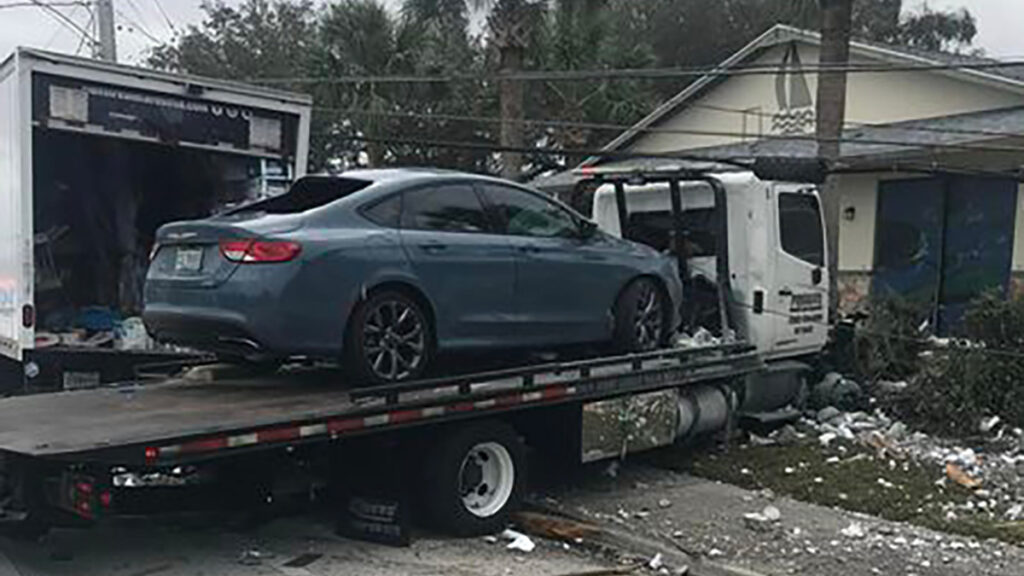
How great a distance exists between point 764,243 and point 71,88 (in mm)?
6399

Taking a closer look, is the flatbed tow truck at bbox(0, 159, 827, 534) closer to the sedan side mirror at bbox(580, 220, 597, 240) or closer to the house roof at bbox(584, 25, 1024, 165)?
the sedan side mirror at bbox(580, 220, 597, 240)

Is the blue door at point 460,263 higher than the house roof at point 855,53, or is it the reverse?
the house roof at point 855,53

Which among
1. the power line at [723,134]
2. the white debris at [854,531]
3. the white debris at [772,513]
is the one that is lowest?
the white debris at [772,513]

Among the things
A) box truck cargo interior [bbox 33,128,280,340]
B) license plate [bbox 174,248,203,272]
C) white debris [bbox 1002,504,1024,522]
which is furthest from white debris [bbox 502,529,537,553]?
box truck cargo interior [bbox 33,128,280,340]

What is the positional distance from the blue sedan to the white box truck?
2208 millimetres

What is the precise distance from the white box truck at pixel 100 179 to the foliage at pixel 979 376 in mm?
6785

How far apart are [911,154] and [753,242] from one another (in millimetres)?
7093

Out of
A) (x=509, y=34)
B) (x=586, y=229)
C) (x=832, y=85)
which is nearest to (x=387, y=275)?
(x=586, y=229)

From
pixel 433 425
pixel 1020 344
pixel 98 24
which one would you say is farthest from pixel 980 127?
pixel 98 24

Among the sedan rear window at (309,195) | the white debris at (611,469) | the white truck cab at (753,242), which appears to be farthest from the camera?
the white truck cab at (753,242)

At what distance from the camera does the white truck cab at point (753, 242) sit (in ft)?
35.3

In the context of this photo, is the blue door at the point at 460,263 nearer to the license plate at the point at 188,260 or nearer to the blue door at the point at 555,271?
the blue door at the point at 555,271

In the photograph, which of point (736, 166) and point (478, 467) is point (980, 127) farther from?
point (478, 467)

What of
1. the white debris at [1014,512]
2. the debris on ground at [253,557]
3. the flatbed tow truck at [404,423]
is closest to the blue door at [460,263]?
the flatbed tow truck at [404,423]
